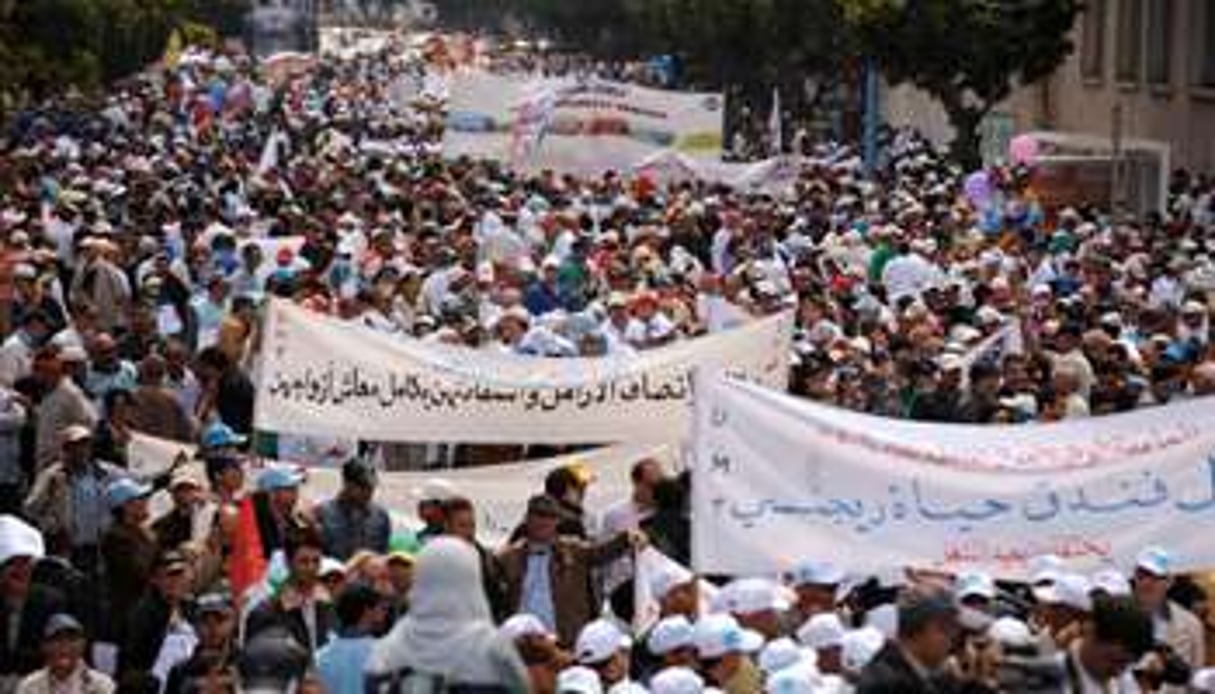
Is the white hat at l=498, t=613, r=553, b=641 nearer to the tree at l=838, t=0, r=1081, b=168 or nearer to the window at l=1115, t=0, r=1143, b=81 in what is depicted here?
the tree at l=838, t=0, r=1081, b=168

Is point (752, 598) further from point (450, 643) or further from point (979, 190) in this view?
point (979, 190)

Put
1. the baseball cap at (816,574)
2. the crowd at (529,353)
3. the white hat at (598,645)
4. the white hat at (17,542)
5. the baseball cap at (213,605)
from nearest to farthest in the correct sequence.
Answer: the crowd at (529,353) → the white hat at (598,645) → the baseball cap at (213,605) → the baseball cap at (816,574) → the white hat at (17,542)

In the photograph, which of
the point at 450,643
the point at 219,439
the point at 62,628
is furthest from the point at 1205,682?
the point at 219,439

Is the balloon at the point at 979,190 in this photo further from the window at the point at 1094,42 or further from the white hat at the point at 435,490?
the white hat at the point at 435,490

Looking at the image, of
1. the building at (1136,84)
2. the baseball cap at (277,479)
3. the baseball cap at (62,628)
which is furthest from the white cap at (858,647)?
the building at (1136,84)

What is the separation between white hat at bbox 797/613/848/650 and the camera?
10609 mm

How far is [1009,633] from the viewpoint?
882 centimetres

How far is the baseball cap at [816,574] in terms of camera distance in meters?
11.6

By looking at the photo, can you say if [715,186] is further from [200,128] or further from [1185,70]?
[200,128]

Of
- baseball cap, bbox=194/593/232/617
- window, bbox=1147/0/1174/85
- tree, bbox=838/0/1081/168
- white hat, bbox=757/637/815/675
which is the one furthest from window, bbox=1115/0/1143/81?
white hat, bbox=757/637/815/675

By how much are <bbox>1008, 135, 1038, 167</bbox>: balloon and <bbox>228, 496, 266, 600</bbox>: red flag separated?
85.7 ft

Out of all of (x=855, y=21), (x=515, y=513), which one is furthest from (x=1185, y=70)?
(x=515, y=513)

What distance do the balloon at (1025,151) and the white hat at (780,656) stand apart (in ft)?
91.8

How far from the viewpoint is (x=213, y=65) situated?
79.5m
